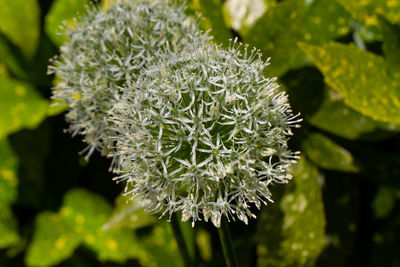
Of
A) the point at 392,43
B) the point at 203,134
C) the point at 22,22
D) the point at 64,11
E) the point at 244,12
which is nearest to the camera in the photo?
the point at 203,134

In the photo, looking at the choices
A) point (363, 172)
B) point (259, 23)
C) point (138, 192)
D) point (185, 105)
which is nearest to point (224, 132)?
point (185, 105)

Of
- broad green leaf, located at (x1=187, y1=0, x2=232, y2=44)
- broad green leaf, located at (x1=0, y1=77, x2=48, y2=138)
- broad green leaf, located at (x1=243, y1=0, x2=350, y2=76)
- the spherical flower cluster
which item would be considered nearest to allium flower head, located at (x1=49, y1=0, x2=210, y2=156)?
the spherical flower cluster

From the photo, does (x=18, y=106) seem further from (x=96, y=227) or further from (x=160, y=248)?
(x=160, y=248)

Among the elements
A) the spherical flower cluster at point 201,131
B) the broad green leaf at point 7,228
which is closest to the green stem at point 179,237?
the spherical flower cluster at point 201,131

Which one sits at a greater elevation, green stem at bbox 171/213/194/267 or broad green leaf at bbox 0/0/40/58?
broad green leaf at bbox 0/0/40/58

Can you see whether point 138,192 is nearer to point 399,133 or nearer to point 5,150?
point 399,133

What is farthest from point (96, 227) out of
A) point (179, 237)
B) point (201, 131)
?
point (201, 131)

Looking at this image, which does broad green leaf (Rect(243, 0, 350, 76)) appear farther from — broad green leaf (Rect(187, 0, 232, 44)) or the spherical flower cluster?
the spherical flower cluster
